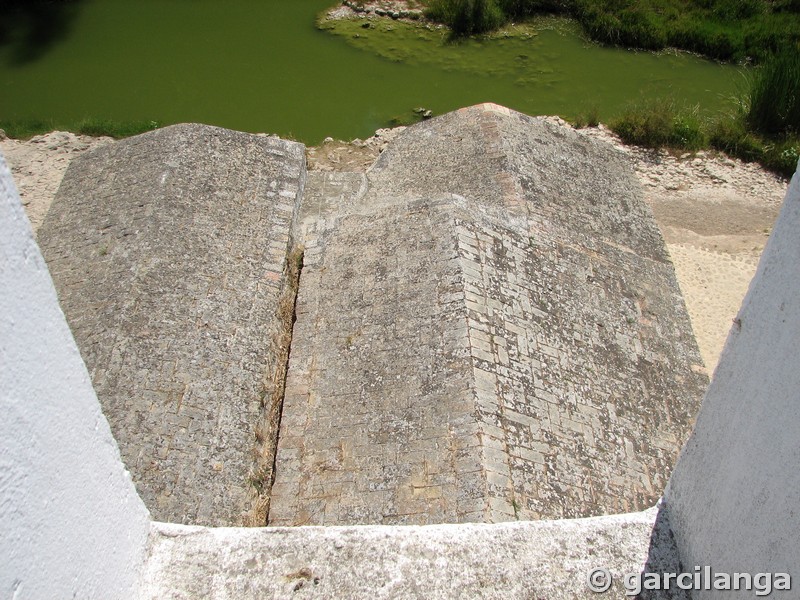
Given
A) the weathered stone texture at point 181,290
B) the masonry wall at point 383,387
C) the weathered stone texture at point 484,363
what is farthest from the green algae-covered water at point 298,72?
the masonry wall at point 383,387

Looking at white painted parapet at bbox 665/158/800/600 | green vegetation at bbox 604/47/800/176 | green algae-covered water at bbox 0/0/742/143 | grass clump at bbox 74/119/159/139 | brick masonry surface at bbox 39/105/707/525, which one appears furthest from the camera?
green algae-covered water at bbox 0/0/742/143

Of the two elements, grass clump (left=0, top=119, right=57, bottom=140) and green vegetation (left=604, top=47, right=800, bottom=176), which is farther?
green vegetation (left=604, top=47, right=800, bottom=176)

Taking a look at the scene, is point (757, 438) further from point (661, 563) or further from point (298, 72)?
point (298, 72)

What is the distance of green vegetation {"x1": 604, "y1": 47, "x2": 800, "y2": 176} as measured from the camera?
11.0m

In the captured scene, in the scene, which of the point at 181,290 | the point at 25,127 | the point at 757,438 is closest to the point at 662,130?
the point at 181,290

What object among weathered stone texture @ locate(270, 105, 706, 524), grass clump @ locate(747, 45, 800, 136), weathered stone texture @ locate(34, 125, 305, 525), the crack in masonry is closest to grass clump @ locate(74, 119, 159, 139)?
weathered stone texture @ locate(34, 125, 305, 525)

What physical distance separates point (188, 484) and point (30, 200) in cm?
596

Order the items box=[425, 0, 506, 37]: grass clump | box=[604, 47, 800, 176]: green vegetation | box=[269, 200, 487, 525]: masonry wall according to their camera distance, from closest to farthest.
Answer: box=[269, 200, 487, 525]: masonry wall
box=[604, 47, 800, 176]: green vegetation
box=[425, 0, 506, 37]: grass clump

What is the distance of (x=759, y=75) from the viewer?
11.6 meters

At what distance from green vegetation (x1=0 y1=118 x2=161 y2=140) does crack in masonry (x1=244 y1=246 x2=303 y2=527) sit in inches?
216

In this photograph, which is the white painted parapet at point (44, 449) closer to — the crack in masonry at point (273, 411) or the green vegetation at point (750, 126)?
the crack in masonry at point (273, 411)

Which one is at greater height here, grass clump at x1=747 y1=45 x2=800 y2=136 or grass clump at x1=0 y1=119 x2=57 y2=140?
grass clump at x1=747 y1=45 x2=800 y2=136

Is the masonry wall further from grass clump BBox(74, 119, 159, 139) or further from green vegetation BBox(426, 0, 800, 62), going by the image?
green vegetation BBox(426, 0, 800, 62)

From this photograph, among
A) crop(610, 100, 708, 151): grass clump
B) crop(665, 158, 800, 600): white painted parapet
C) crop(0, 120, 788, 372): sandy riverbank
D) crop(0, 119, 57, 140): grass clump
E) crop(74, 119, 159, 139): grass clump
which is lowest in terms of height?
crop(0, 119, 57, 140): grass clump
